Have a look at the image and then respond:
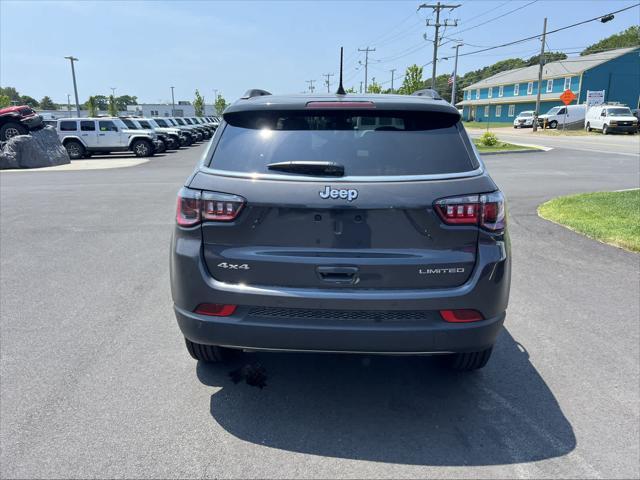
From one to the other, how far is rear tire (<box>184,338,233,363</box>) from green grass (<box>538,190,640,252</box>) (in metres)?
5.89


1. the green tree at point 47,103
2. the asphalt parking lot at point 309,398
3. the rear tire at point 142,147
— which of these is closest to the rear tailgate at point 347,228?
the asphalt parking lot at point 309,398

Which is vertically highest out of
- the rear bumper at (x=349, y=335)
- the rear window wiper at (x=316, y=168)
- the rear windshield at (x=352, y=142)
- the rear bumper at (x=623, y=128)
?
the rear windshield at (x=352, y=142)

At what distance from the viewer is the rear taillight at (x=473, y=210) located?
2635 millimetres

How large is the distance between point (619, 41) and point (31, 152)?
10267cm

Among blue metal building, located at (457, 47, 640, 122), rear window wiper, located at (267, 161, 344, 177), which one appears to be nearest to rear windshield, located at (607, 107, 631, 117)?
blue metal building, located at (457, 47, 640, 122)

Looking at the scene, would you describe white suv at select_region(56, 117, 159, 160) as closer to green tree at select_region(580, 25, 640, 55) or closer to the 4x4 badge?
the 4x4 badge

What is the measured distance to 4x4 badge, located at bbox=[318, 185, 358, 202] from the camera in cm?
260

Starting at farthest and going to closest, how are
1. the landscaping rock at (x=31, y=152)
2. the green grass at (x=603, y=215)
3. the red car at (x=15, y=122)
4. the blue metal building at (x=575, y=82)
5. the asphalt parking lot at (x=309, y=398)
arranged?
1. the blue metal building at (x=575, y=82)
2. the red car at (x=15, y=122)
3. the landscaping rock at (x=31, y=152)
4. the green grass at (x=603, y=215)
5. the asphalt parking lot at (x=309, y=398)

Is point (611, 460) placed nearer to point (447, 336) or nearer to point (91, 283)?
point (447, 336)

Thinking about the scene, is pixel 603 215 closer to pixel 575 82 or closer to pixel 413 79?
pixel 413 79

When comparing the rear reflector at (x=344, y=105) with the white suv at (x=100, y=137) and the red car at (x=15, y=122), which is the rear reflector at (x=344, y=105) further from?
the white suv at (x=100, y=137)

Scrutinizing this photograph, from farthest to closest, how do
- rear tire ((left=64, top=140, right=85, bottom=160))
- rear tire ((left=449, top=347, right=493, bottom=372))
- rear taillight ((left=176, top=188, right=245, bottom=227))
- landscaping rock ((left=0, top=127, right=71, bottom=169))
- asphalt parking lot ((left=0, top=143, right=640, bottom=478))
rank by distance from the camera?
1. rear tire ((left=64, top=140, right=85, bottom=160))
2. landscaping rock ((left=0, top=127, right=71, bottom=169))
3. rear tire ((left=449, top=347, right=493, bottom=372))
4. rear taillight ((left=176, top=188, right=245, bottom=227))
5. asphalt parking lot ((left=0, top=143, right=640, bottom=478))

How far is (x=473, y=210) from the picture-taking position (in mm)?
2668

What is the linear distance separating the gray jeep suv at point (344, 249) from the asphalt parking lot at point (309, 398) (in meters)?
0.54
